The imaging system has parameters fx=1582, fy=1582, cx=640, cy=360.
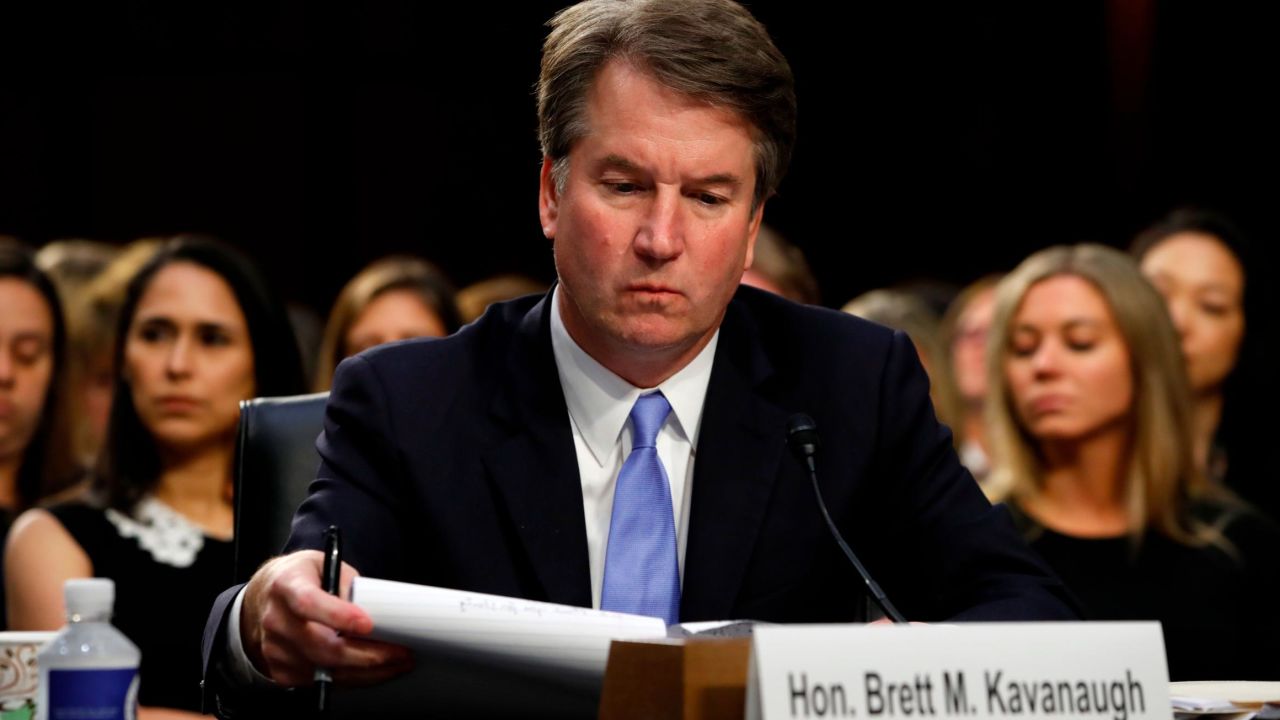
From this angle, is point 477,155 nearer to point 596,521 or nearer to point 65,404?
point 65,404

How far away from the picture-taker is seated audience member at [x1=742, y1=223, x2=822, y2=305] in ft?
13.0

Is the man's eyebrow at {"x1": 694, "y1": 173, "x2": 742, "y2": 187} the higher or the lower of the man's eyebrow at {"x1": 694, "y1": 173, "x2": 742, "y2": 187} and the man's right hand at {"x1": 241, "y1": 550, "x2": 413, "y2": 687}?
the higher

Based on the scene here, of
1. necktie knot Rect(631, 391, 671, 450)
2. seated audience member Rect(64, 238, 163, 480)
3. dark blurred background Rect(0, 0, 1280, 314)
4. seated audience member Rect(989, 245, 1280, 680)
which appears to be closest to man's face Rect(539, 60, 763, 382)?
necktie knot Rect(631, 391, 671, 450)

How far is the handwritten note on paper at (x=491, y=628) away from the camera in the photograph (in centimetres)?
142

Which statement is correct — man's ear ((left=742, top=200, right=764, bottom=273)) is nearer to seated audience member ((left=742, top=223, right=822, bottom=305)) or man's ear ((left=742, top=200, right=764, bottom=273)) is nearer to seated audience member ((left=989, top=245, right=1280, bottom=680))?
seated audience member ((left=742, top=223, right=822, bottom=305))

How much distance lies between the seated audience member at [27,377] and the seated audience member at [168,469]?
0.50 meters

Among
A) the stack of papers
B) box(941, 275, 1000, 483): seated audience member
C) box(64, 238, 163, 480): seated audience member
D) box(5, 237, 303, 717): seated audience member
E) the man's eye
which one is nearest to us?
the stack of papers

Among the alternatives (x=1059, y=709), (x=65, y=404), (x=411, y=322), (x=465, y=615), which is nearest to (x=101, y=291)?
(x=65, y=404)

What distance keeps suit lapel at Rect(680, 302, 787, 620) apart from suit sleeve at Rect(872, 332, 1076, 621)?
17 centimetres

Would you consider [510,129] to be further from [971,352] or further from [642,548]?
[642,548]

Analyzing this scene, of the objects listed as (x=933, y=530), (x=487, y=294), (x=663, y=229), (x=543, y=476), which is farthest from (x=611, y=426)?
(x=487, y=294)

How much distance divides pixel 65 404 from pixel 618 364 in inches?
106

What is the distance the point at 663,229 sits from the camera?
1961 millimetres

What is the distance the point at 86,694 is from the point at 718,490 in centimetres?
94
